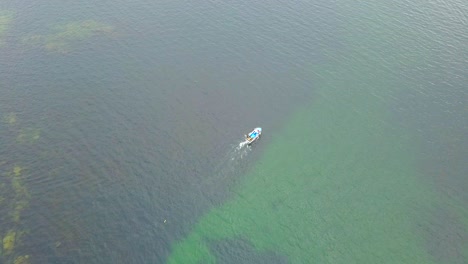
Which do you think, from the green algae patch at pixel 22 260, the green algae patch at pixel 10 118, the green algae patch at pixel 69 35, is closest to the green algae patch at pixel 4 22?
the green algae patch at pixel 69 35

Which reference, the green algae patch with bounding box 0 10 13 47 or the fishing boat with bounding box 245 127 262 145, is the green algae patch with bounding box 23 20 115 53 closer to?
the green algae patch with bounding box 0 10 13 47

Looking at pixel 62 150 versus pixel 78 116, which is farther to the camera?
pixel 78 116

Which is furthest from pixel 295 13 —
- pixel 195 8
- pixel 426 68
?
pixel 426 68

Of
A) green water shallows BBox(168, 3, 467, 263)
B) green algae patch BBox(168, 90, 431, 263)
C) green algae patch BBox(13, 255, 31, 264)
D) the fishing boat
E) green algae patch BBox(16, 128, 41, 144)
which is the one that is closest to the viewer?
green algae patch BBox(13, 255, 31, 264)

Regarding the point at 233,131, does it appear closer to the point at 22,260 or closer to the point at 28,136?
the point at 28,136

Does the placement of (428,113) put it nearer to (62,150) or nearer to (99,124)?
(99,124)

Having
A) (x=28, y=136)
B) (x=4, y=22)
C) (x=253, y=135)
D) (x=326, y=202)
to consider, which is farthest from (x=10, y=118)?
(x=326, y=202)

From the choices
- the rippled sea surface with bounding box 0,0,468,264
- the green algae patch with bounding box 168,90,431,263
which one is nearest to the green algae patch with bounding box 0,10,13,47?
the rippled sea surface with bounding box 0,0,468,264
